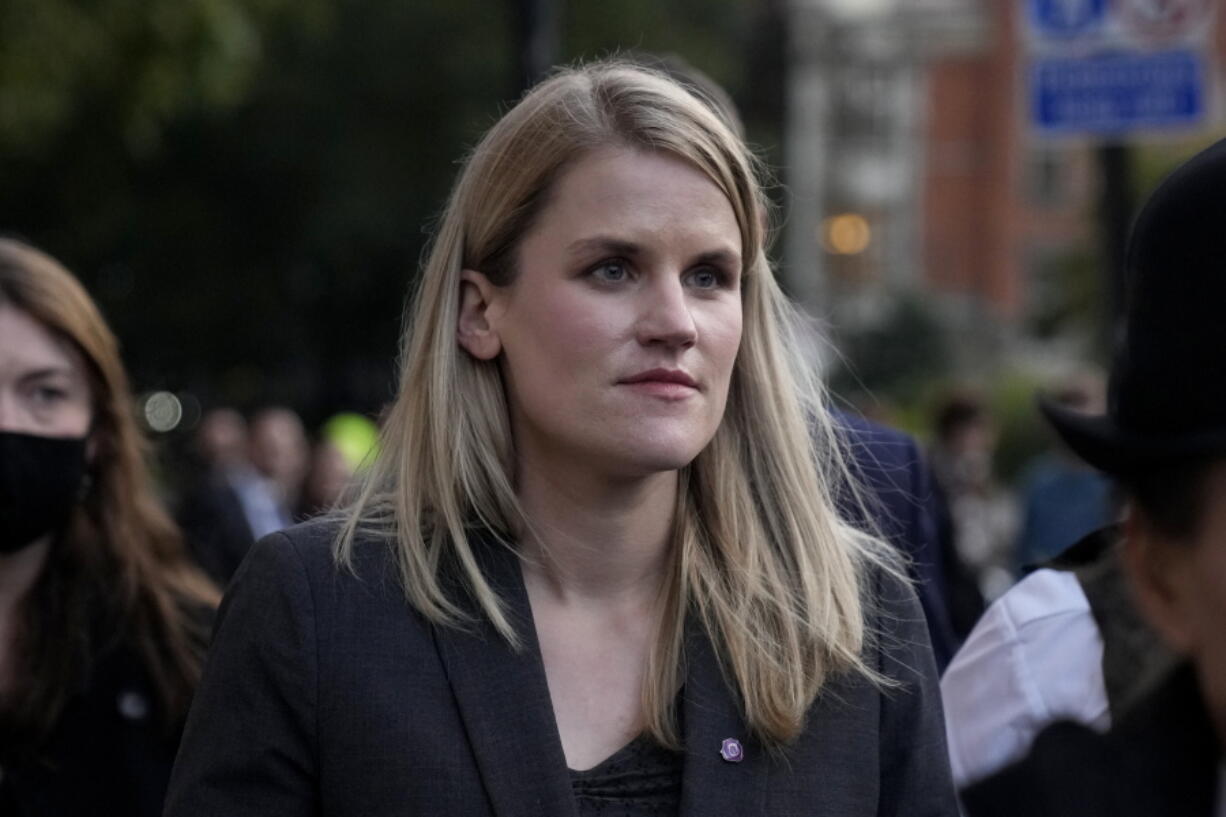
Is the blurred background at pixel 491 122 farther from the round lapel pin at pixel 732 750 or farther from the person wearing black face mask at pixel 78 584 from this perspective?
the round lapel pin at pixel 732 750

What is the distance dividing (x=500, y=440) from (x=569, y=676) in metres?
0.42

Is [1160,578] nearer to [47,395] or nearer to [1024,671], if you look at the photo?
[1024,671]

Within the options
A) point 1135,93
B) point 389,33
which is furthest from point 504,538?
point 389,33

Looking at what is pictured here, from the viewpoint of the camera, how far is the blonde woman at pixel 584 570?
301 centimetres

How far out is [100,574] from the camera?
14.2ft

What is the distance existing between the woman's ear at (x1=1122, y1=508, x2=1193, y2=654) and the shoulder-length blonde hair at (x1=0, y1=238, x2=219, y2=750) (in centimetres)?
266

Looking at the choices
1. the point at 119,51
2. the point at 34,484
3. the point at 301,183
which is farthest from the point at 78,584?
the point at 301,183

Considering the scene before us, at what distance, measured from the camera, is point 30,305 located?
166 inches

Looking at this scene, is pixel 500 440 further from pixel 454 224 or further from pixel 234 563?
pixel 234 563

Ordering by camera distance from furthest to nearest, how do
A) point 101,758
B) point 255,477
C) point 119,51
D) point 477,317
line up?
point 255,477 < point 119,51 < point 101,758 < point 477,317

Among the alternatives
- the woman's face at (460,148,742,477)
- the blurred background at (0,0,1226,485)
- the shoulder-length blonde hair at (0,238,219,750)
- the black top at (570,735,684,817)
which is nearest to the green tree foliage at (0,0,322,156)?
the blurred background at (0,0,1226,485)

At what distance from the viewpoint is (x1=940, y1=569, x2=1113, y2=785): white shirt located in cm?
309

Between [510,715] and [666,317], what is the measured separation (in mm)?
638

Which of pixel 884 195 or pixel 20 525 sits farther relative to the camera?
pixel 884 195
